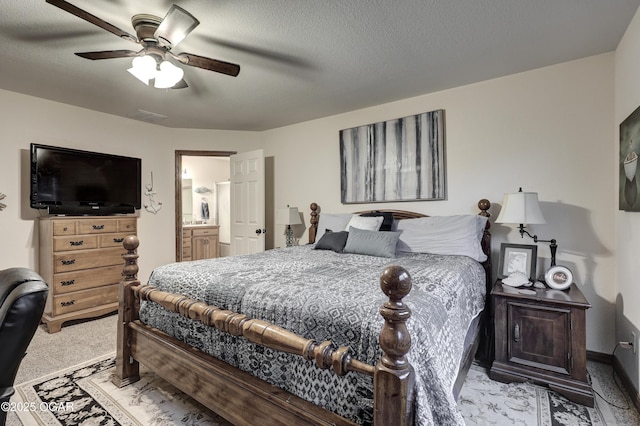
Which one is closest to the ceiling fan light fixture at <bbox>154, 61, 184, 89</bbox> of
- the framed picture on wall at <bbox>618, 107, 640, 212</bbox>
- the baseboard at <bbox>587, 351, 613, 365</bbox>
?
the framed picture on wall at <bbox>618, 107, 640, 212</bbox>

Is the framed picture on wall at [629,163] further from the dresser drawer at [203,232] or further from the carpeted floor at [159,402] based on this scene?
the dresser drawer at [203,232]

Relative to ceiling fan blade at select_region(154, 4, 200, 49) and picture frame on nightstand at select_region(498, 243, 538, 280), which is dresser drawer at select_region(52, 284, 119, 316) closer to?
ceiling fan blade at select_region(154, 4, 200, 49)

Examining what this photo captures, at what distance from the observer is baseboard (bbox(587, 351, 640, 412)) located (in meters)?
1.85

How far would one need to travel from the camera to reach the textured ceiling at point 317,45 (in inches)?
73.9

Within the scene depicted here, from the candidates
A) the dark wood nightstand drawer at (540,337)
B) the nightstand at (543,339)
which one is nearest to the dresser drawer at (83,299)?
the nightstand at (543,339)

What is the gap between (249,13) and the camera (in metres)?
1.92

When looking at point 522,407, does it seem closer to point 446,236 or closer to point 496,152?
point 446,236

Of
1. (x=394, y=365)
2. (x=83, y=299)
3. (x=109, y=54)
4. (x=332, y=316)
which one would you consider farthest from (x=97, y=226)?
(x=394, y=365)

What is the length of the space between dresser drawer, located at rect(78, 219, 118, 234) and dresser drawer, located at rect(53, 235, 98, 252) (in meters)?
0.06

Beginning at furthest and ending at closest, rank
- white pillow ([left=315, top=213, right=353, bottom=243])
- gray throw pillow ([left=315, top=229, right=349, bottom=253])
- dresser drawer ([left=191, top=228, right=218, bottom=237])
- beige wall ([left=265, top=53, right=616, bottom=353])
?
1. dresser drawer ([left=191, top=228, right=218, bottom=237])
2. white pillow ([left=315, top=213, right=353, bottom=243])
3. gray throw pillow ([left=315, top=229, right=349, bottom=253])
4. beige wall ([left=265, top=53, right=616, bottom=353])

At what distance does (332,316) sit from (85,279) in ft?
10.8

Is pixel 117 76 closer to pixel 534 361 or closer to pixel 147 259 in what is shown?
pixel 147 259

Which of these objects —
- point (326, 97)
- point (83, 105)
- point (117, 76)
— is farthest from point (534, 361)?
point (83, 105)

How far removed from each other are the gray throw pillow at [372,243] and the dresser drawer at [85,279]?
2689 mm
